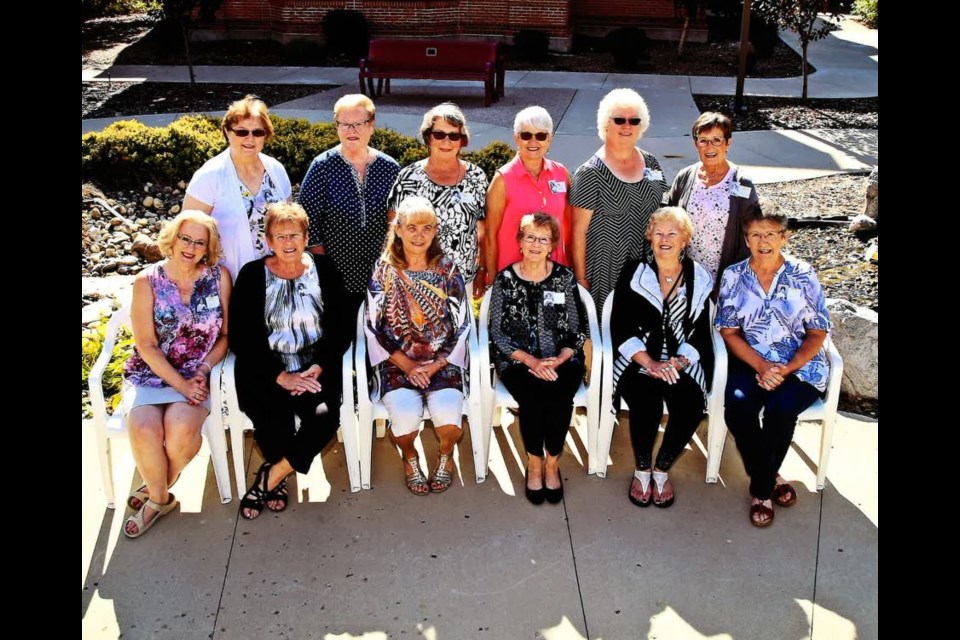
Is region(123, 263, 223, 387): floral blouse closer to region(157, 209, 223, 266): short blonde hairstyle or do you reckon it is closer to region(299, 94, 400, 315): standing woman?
region(157, 209, 223, 266): short blonde hairstyle

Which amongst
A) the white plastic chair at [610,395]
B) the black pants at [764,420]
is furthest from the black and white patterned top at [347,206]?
the black pants at [764,420]

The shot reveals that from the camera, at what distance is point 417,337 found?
4.30m

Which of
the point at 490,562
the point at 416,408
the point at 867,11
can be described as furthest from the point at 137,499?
the point at 867,11

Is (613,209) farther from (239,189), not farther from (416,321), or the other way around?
→ (239,189)

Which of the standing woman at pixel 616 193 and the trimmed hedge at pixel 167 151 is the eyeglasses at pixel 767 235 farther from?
the trimmed hedge at pixel 167 151

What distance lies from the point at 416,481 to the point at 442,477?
5.3 inches

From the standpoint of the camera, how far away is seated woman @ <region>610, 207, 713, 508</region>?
4188 millimetres

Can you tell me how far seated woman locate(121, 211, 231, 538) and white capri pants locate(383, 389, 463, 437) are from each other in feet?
2.88

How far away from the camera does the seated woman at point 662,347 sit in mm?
4188

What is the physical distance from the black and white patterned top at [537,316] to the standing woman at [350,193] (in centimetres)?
79

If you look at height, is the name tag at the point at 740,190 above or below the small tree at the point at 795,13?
below

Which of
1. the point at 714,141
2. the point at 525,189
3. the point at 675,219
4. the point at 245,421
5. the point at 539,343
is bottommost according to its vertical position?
the point at 245,421
